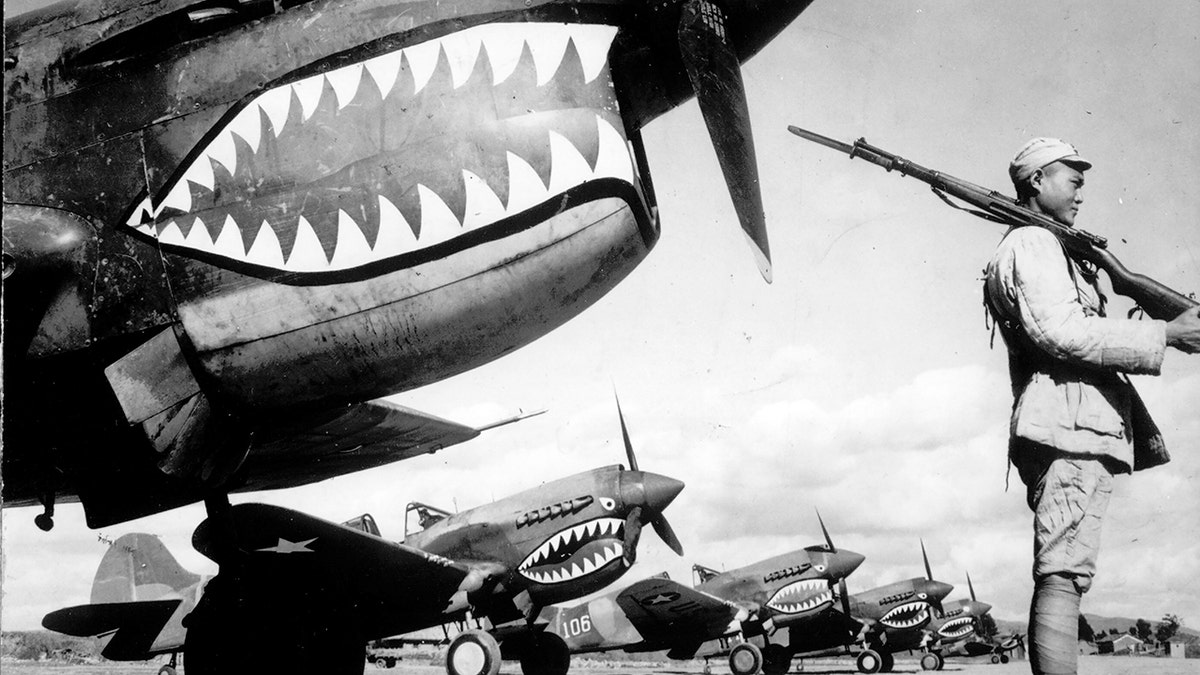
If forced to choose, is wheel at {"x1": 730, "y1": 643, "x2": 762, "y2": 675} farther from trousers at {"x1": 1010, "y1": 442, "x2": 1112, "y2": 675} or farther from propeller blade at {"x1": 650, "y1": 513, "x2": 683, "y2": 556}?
trousers at {"x1": 1010, "y1": 442, "x2": 1112, "y2": 675}

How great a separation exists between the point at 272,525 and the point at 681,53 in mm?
2405

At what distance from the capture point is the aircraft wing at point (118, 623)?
5.76 metres

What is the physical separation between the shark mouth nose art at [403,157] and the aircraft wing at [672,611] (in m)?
13.2

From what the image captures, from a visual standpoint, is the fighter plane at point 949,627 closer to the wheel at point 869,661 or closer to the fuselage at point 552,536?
the wheel at point 869,661

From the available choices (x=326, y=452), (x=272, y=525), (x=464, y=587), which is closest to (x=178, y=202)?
(x=272, y=525)

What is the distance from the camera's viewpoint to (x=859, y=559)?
18.2 meters

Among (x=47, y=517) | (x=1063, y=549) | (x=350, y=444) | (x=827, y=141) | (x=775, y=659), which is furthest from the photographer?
(x=775, y=659)

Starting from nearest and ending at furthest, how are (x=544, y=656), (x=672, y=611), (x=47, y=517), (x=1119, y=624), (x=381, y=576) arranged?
(x=47, y=517) < (x=381, y=576) < (x=544, y=656) < (x=672, y=611) < (x=1119, y=624)

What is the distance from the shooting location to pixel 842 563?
1780 cm

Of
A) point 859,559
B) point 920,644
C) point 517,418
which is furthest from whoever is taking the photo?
point 920,644

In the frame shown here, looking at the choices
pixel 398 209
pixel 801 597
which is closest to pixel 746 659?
pixel 801 597

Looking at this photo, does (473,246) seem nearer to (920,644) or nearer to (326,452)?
(326,452)

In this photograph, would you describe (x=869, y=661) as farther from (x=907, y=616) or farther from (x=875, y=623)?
(x=907, y=616)

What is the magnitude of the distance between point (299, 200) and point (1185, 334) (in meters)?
2.28
